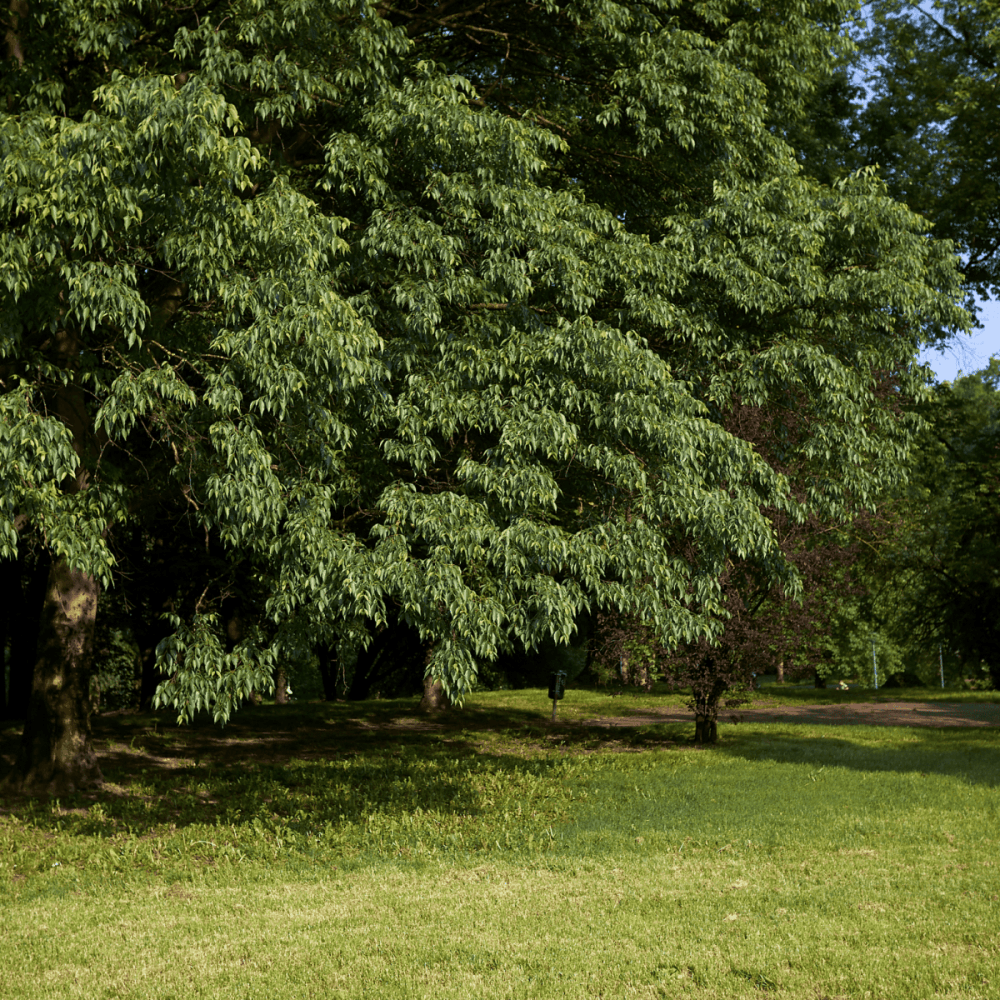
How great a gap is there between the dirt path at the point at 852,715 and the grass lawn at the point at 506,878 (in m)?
6.68

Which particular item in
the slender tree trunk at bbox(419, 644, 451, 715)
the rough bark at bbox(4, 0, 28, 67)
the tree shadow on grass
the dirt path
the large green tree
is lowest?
the dirt path

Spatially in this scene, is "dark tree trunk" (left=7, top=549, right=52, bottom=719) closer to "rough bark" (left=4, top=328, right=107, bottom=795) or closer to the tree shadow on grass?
the tree shadow on grass

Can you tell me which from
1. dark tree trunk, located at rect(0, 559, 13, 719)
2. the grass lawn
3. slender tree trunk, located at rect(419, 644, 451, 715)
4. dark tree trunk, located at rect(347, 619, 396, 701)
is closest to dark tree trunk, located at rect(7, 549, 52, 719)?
dark tree trunk, located at rect(0, 559, 13, 719)

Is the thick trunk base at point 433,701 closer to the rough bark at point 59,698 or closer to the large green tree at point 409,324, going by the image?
the rough bark at point 59,698

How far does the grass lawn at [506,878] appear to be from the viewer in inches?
239

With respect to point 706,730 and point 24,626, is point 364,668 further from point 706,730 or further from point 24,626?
point 706,730

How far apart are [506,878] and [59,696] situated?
6779 millimetres

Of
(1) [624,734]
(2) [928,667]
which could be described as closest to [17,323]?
(1) [624,734]

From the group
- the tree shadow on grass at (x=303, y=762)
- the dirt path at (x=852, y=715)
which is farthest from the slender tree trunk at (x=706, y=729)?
the dirt path at (x=852, y=715)

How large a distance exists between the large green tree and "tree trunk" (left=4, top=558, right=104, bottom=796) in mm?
86

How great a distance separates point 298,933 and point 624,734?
13.7m

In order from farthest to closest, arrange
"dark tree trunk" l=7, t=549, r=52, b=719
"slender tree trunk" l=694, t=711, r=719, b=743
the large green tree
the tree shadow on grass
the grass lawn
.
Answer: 1. "dark tree trunk" l=7, t=549, r=52, b=719
2. "slender tree trunk" l=694, t=711, r=719, b=743
3. the tree shadow on grass
4. the large green tree
5. the grass lawn

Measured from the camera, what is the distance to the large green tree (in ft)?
24.9

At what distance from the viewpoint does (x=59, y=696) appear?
12.2 metres
